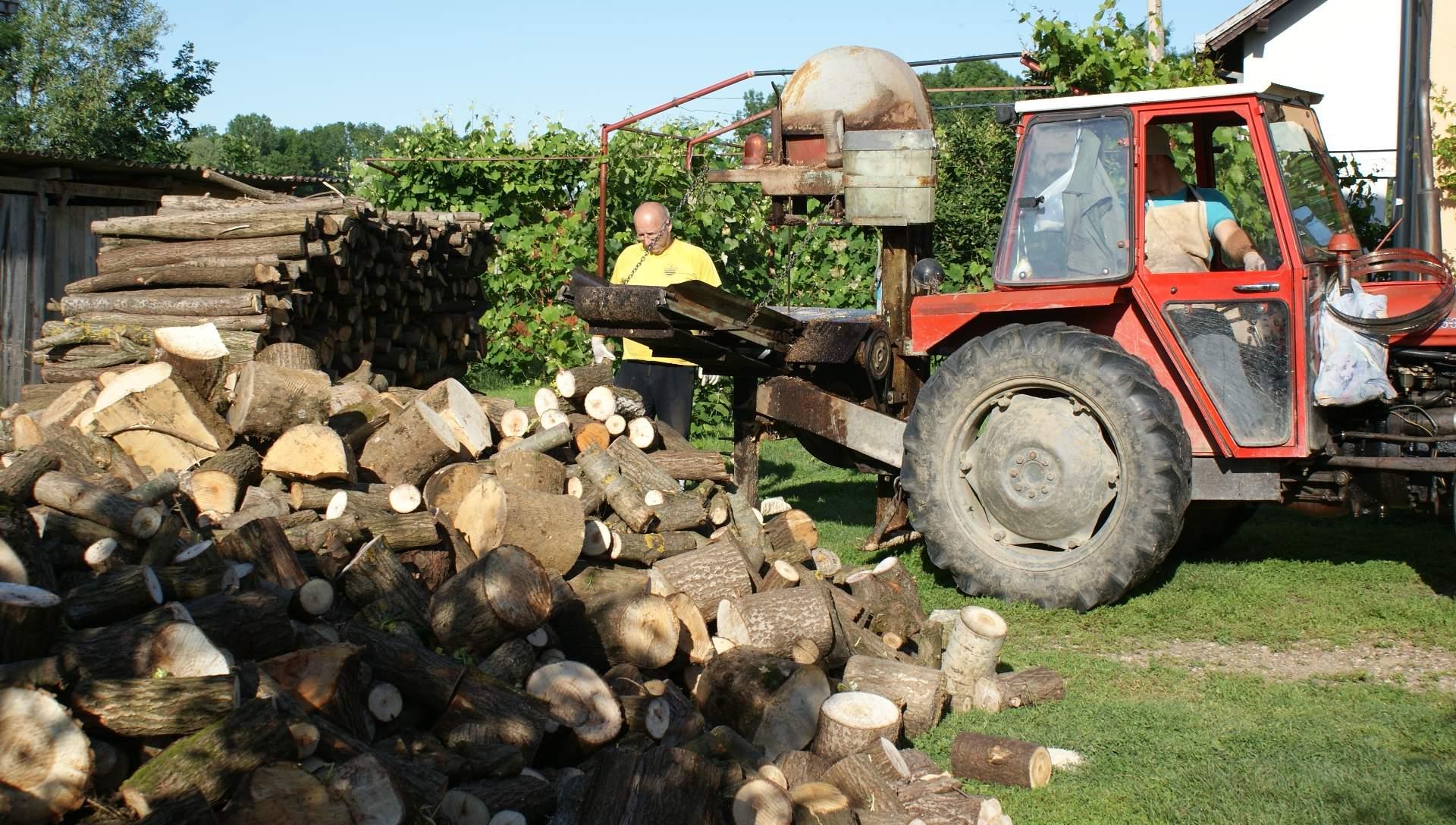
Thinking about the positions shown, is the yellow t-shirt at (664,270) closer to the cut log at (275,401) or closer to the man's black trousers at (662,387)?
the man's black trousers at (662,387)

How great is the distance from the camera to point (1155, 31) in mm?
12320

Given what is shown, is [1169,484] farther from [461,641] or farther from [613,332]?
[461,641]

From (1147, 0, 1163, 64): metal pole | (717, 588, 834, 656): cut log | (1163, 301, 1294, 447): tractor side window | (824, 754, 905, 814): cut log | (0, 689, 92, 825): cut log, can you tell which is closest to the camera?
(0, 689, 92, 825): cut log

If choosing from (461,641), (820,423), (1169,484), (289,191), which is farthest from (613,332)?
(289,191)

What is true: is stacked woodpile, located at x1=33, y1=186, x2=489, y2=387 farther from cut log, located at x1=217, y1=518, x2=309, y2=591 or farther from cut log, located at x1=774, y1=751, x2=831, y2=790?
cut log, located at x1=774, y1=751, x2=831, y2=790

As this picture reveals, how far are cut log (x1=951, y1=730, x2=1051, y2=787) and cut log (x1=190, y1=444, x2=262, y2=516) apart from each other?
352 cm

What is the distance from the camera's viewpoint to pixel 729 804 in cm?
370

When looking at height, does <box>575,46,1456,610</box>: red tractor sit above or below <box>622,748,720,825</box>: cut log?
above

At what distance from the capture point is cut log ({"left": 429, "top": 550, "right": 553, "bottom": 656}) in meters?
4.66

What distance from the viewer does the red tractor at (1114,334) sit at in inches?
231

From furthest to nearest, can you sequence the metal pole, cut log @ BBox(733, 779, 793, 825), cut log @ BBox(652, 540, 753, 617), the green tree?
1. the green tree
2. the metal pole
3. cut log @ BBox(652, 540, 753, 617)
4. cut log @ BBox(733, 779, 793, 825)

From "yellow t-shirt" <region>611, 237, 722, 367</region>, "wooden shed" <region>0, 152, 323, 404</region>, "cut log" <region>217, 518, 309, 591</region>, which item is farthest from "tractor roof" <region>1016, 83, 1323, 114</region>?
"wooden shed" <region>0, 152, 323, 404</region>

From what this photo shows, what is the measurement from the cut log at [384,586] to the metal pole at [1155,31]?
8109 millimetres

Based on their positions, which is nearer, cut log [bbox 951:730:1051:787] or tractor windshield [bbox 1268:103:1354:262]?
cut log [bbox 951:730:1051:787]
